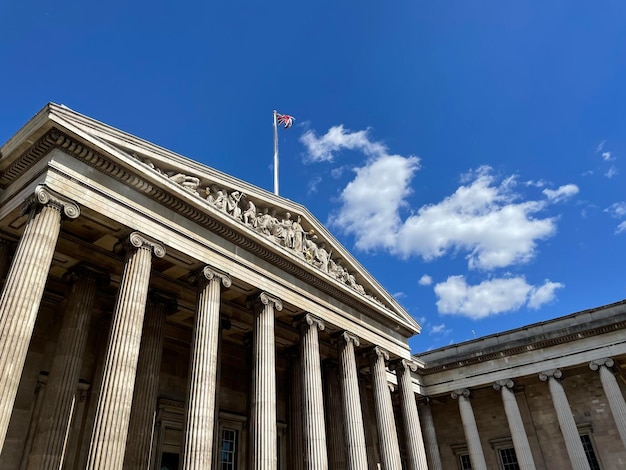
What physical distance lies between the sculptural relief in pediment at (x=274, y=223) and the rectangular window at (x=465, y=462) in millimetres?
13344

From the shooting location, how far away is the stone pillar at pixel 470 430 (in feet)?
98.0

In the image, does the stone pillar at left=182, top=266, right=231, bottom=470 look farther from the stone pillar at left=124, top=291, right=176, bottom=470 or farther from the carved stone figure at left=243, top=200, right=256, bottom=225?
the carved stone figure at left=243, top=200, right=256, bottom=225

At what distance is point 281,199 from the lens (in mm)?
23312

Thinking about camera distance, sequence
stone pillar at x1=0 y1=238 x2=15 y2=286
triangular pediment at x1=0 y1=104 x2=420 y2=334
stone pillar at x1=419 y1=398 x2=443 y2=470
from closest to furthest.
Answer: triangular pediment at x1=0 y1=104 x2=420 y2=334, stone pillar at x1=0 y1=238 x2=15 y2=286, stone pillar at x1=419 y1=398 x2=443 y2=470

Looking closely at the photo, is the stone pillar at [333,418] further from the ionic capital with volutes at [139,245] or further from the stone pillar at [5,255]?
the stone pillar at [5,255]

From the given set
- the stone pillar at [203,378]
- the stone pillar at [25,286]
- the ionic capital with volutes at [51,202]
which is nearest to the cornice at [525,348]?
the stone pillar at [203,378]

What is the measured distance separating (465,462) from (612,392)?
420 inches

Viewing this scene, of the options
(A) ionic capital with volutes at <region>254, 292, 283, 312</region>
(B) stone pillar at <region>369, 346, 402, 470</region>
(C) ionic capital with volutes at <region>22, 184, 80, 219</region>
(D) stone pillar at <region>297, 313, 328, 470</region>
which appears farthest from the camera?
(B) stone pillar at <region>369, 346, 402, 470</region>

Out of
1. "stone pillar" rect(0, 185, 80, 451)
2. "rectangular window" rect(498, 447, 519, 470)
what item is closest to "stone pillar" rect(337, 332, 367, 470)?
"rectangular window" rect(498, 447, 519, 470)

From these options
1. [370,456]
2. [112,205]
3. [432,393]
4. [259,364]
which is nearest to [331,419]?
[370,456]

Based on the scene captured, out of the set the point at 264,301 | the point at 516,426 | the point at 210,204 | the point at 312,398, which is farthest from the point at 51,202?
the point at 516,426

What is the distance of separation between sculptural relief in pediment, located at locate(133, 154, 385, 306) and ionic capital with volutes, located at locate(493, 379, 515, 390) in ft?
31.2

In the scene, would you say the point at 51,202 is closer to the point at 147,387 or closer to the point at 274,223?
the point at 147,387

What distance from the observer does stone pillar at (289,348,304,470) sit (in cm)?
2256
